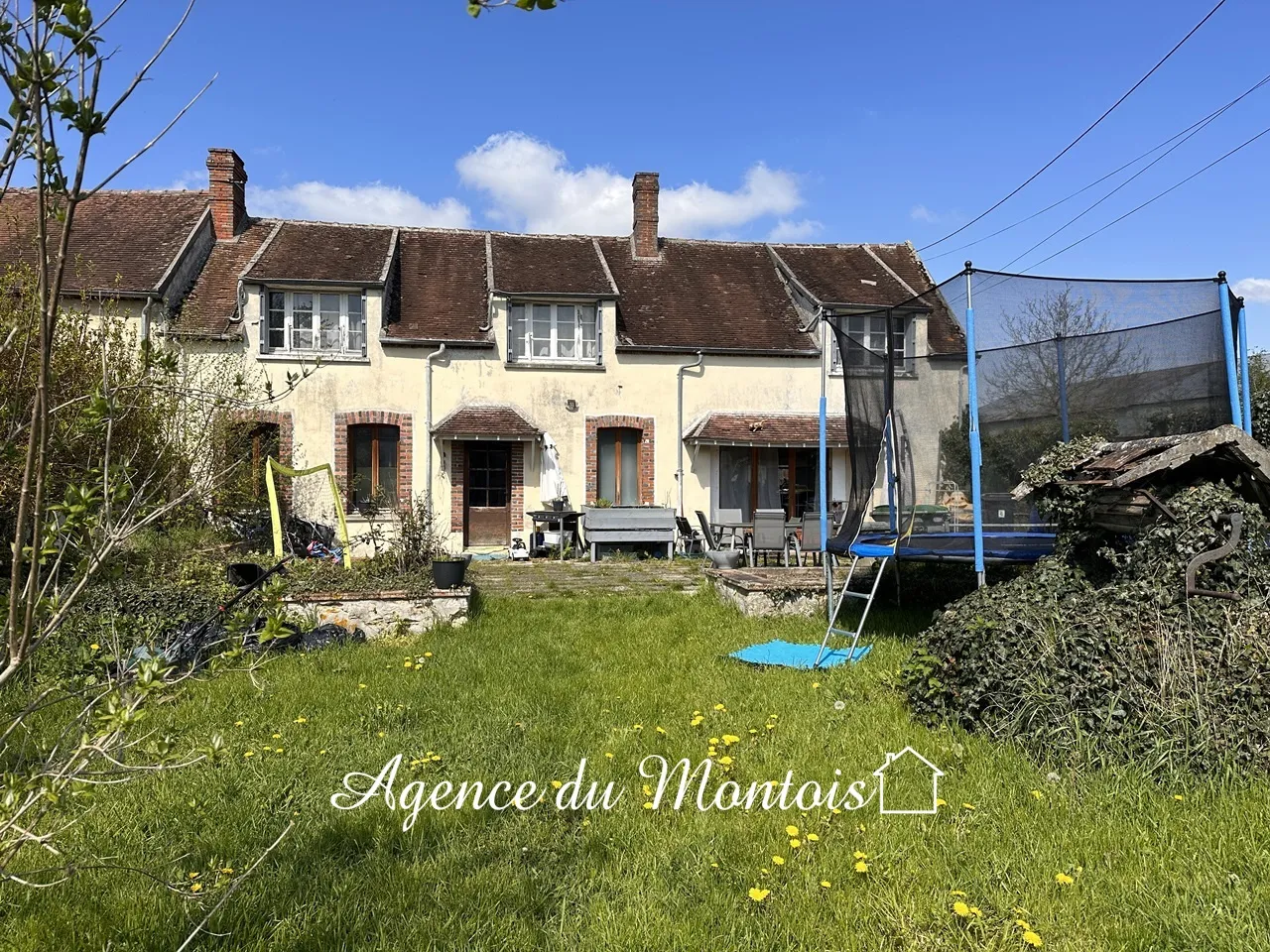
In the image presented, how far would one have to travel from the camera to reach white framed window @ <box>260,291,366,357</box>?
1449cm

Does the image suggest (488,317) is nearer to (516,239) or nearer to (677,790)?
(516,239)

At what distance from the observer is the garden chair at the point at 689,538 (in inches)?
574

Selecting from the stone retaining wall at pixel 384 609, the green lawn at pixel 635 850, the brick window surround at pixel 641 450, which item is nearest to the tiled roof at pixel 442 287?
the brick window surround at pixel 641 450

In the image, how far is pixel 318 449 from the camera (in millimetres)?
14539

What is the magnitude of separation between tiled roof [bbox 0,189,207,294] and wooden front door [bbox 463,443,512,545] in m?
5.82

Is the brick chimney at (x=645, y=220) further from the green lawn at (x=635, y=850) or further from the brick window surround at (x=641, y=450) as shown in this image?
the green lawn at (x=635, y=850)

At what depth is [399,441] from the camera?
585 inches

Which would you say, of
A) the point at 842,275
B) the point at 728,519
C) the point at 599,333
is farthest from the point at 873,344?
the point at 599,333

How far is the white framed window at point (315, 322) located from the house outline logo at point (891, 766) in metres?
12.6

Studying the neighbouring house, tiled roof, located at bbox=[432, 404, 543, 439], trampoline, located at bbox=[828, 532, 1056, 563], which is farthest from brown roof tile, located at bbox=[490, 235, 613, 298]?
trampoline, located at bbox=[828, 532, 1056, 563]

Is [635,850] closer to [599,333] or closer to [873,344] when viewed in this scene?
[599,333]

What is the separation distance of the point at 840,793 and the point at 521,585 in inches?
286

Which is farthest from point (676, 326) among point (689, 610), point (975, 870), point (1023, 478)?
point (975, 870)

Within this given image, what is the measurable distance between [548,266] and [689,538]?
601 cm
